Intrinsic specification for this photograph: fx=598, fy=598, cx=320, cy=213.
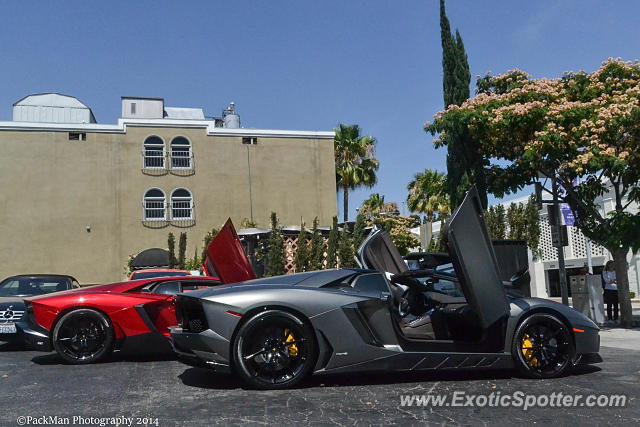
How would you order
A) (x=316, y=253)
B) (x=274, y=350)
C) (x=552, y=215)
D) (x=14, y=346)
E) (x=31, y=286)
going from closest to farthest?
(x=274, y=350) → (x=14, y=346) → (x=31, y=286) → (x=552, y=215) → (x=316, y=253)

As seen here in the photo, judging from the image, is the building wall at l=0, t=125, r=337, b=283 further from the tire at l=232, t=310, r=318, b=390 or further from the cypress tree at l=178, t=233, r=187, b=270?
the tire at l=232, t=310, r=318, b=390

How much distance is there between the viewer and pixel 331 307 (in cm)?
541

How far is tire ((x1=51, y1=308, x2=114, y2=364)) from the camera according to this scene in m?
7.06

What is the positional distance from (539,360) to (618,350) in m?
3.45

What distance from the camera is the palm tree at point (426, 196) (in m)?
41.1

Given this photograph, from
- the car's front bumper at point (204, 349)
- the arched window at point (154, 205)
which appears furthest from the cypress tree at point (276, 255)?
the car's front bumper at point (204, 349)

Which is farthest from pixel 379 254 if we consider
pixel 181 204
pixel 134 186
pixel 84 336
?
pixel 134 186

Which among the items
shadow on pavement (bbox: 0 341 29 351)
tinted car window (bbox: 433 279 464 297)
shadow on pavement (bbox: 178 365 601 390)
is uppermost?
tinted car window (bbox: 433 279 464 297)

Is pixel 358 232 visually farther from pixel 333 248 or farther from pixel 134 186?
pixel 134 186

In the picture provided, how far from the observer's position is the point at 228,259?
7934 mm

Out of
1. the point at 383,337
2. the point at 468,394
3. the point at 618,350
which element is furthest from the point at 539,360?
the point at 618,350

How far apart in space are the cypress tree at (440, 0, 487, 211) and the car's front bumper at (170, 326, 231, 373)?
8.98 m

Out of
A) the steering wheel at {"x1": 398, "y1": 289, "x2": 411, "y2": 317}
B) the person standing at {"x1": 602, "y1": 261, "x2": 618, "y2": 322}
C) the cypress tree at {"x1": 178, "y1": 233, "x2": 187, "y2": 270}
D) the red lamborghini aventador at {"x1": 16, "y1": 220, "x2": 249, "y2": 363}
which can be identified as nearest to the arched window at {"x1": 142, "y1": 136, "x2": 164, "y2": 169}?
the cypress tree at {"x1": 178, "y1": 233, "x2": 187, "y2": 270}

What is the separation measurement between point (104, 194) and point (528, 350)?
31043 mm
